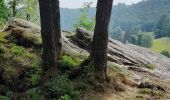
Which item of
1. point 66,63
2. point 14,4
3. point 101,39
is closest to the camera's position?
point 101,39

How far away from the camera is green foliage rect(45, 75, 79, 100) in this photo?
17.7 metres

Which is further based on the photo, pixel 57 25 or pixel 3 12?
Result: pixel 3 12

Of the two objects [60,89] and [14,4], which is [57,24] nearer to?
[60,89]

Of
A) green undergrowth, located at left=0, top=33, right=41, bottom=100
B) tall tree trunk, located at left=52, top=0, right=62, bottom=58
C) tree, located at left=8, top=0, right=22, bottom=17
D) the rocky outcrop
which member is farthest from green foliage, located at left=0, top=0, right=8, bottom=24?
tall tree trunk, located at left=52, top=0, right=62, bottom=58

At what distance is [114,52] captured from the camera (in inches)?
1038

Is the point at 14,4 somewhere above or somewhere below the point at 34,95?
above

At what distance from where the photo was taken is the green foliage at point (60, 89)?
17.7 metres

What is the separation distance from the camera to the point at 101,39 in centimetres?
1814

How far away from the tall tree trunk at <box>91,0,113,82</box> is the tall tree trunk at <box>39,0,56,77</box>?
2097mm

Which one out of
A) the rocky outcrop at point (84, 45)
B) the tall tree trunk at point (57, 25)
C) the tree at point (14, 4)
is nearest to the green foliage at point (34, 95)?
the tall tree trunk at point (57, 25)

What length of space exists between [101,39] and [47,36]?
2.74 metres

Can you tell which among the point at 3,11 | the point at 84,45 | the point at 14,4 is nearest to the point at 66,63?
the point at 84,45

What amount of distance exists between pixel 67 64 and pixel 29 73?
2186 mm

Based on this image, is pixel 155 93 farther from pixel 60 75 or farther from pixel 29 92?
pixel 29 92
